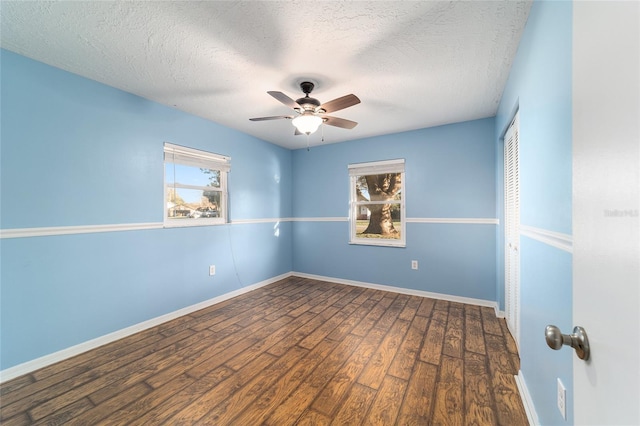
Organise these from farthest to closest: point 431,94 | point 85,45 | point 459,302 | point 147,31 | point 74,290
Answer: point 459,302 → point 431,94 → point 74,290 → point 85,45 → point 147,31

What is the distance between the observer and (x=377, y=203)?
3951mm

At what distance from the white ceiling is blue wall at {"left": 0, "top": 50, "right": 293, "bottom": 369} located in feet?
0.79

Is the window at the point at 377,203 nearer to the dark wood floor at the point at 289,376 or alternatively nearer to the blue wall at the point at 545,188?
the dark wood floor at the point at 289,376

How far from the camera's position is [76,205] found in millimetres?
2113

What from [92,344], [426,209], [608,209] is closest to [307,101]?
[608,209]

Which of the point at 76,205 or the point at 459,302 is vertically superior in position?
the point at 76,205

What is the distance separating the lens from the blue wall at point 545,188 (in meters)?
0.96

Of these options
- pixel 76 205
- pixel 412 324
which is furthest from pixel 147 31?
pixel 412 324

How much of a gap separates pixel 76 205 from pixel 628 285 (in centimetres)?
317

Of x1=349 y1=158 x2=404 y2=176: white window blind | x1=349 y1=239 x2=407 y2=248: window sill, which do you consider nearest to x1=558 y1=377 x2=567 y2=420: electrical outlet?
x1=349 y1=239 x2=407 y2=248: window sill

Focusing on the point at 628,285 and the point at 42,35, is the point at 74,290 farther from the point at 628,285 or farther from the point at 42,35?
the point at 628,285

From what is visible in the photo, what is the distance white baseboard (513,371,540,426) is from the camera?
4.40ft

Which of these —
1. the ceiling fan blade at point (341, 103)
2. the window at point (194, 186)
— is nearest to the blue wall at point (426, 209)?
the window at point (194, 186)

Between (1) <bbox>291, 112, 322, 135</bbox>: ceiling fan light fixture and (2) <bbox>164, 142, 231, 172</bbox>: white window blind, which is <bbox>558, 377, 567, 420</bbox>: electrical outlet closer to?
(1) <bbox>291, 112, 322, 135</bbox>: ceiling fan light fixture
